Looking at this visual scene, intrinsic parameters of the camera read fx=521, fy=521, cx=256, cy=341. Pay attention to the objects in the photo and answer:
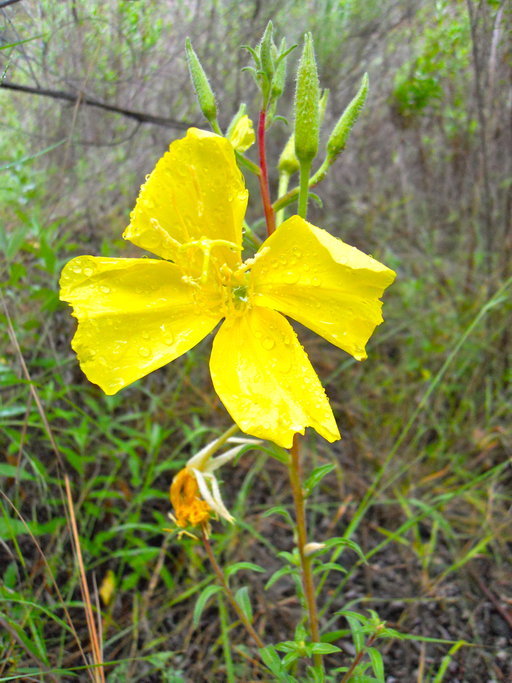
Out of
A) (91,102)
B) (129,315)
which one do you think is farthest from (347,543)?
(91,102)

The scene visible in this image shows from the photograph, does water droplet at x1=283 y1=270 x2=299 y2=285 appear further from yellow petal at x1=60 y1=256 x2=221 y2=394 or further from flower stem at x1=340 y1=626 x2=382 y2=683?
flower stem at x1=340 y1=626 x2=382 y2=683

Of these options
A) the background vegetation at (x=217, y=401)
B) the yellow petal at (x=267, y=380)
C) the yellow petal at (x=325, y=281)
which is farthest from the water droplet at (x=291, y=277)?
the background vegetation at (x=217, y=401)

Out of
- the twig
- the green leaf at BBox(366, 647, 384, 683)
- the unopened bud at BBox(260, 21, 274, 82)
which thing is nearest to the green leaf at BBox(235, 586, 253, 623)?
the green leaf at BBox(366, 647, 384, 683)

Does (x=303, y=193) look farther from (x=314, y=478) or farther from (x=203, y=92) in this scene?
(x=314, y=478)

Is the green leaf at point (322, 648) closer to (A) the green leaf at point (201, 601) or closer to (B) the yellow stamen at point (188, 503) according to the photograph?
(A) the green leaf at point (201, 601)

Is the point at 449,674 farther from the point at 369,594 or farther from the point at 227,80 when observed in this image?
the point at 227,80
